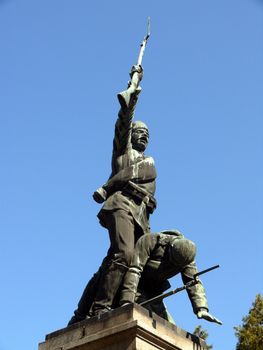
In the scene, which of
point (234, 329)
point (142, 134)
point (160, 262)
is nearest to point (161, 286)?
point (160, 262)

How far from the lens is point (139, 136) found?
38.9ft

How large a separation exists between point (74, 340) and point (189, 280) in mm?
1899

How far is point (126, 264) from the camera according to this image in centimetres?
1055

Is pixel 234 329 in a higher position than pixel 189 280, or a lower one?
higher

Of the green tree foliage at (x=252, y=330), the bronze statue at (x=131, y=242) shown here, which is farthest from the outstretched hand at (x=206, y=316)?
the green tree foliage at (x=252, y=330)

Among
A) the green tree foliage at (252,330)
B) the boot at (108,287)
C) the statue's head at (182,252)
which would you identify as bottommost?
the boot at (108,287)

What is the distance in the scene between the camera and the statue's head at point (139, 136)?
11.8 metres

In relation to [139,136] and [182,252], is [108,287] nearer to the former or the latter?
[182,252]

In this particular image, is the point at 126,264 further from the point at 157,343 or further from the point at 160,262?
the point at 157,343

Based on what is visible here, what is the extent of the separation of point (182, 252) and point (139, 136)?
2218 mm

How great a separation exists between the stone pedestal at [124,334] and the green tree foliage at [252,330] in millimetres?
15183

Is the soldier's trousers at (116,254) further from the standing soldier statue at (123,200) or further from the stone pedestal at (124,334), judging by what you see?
the stone pedestal at (124,334)

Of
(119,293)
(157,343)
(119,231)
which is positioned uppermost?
(119,231)

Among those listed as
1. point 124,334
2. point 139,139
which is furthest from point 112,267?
point 139,139
